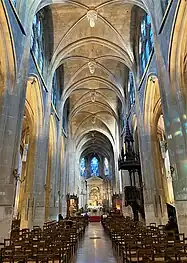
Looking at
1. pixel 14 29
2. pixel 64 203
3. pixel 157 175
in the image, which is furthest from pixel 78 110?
pixel 14 29

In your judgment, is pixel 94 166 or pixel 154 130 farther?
pixel 94 166

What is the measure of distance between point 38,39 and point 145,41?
7.19 meters

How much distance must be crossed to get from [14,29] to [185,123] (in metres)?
7.95

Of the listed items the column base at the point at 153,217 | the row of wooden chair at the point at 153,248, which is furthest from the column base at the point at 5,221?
the column base at the point at 153,217

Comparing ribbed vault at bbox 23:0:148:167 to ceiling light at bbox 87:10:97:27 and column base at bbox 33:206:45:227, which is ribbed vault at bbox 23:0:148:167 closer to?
ceiling light at bbox 87:10:97:27

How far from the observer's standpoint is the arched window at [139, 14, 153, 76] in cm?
1338

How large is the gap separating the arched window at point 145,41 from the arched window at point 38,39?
715cm

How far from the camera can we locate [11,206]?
784cm

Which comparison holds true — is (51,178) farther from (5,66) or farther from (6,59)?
(6,59)

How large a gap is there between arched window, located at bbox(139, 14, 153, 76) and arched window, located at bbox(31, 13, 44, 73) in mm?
7146

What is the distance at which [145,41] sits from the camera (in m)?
14.3

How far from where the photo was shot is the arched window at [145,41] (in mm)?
13375

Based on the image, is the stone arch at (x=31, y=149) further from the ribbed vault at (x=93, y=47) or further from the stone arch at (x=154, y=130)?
the stone arch at (x=154, y=130)

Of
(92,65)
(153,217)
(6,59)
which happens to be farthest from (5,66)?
(92,65)
